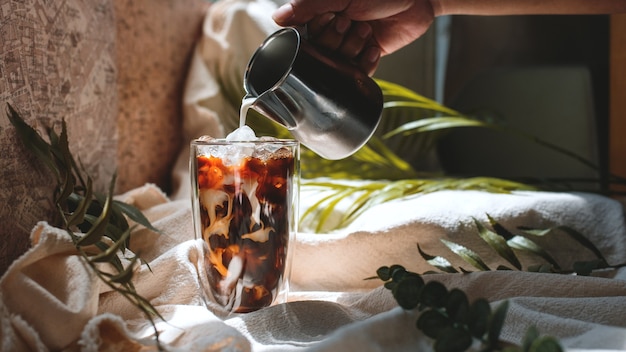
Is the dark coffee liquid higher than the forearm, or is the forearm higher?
the forearm

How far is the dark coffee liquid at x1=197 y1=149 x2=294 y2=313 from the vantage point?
2.31 feet

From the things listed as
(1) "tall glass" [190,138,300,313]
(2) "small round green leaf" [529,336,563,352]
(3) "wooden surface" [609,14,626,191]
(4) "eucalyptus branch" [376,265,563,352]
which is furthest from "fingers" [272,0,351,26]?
(3) "wooden surface" [609,14,626,191]

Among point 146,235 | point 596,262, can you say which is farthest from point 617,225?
point 146,235

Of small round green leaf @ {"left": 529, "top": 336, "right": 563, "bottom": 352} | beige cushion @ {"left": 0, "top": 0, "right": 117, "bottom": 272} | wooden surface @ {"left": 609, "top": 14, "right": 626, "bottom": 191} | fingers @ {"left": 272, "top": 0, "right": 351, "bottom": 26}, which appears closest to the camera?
small round green leaf @ {"left": 529, "top": 336, "right": 563, "bottom": 352}

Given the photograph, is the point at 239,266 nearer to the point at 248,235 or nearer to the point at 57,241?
the point at 248,235

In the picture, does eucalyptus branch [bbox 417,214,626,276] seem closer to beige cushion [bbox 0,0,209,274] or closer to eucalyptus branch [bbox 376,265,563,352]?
eucalyptus branch [bbox 376,265,563,352]

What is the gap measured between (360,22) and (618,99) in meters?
0.65

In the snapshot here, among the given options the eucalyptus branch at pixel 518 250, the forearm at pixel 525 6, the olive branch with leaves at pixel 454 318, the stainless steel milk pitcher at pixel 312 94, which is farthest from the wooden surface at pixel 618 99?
the olive branch with leaves at pixel 454 318

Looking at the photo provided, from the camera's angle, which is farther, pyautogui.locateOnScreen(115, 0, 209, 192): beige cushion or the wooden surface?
the wooden surface

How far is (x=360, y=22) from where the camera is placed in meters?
0.96

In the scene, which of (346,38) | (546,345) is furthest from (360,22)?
(546,345)

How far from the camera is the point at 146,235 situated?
85 centimetres

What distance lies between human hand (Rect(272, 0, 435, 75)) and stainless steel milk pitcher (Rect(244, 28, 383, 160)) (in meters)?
0.05

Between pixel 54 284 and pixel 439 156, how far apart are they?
44.2 inches
